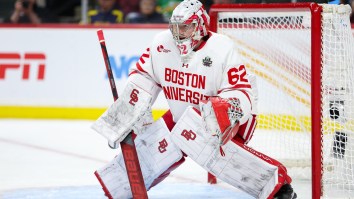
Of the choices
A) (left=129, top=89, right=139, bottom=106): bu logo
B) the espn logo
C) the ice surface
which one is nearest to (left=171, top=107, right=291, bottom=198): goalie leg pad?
(left=129, top=89, right=139, bottom=106): bu logo

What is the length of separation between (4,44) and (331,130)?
3970 mm

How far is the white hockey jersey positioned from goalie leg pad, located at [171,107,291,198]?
0.12 metres

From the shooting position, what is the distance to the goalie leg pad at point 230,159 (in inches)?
155

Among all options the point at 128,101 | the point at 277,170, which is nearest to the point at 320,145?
the point at 277,170

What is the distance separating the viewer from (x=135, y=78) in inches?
165

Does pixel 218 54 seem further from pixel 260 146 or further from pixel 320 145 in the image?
pixel 260 146

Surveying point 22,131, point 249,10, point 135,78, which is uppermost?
point 249,10

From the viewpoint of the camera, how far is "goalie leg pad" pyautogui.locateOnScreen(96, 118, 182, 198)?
417 centimetres

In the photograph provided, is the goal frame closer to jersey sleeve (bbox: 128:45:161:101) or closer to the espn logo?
jersey sleeve (bbox: 128:45:161:101)

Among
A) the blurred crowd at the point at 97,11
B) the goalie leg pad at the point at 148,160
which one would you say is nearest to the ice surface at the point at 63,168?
the goalie leg pad at the point at 148,160

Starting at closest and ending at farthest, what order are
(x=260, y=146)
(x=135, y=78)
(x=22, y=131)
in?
1. (x=135, y=78)
2. (x=260, y=146)
3. (x=22, y=131)

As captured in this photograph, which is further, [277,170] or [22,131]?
[22,131]

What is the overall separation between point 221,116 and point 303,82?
1.35 m

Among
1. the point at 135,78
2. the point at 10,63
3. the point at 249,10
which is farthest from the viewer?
the point at 10,63
